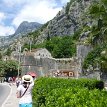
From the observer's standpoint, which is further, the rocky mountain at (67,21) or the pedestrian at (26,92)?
the rocky mountain at (67,21)

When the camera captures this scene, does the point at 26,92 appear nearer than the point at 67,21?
Yes

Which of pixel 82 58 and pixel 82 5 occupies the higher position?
pixel 82 5

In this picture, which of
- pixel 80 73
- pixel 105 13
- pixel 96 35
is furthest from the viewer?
pixel 80 73

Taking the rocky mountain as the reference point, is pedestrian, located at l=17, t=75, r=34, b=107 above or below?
below

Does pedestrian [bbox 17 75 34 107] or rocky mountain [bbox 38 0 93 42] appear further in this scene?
rocky mountain [bbox 38 0 93 42]

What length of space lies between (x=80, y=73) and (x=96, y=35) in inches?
2047

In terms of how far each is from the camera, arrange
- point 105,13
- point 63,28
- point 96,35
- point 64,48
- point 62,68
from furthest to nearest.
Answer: point 63,28 → point 64,48 → point 62,68 → point 96,35 → point 105,13

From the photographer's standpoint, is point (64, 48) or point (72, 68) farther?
point (64, 48)

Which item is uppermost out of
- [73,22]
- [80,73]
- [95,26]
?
[73,22]

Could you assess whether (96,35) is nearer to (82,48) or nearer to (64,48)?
(82,48)

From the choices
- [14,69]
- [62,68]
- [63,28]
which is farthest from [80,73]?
[63,28]

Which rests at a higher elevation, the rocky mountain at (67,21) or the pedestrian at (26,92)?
the rocky mountain at (67,21)

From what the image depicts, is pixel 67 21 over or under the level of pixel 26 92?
over

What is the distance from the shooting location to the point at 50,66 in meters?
99.8
